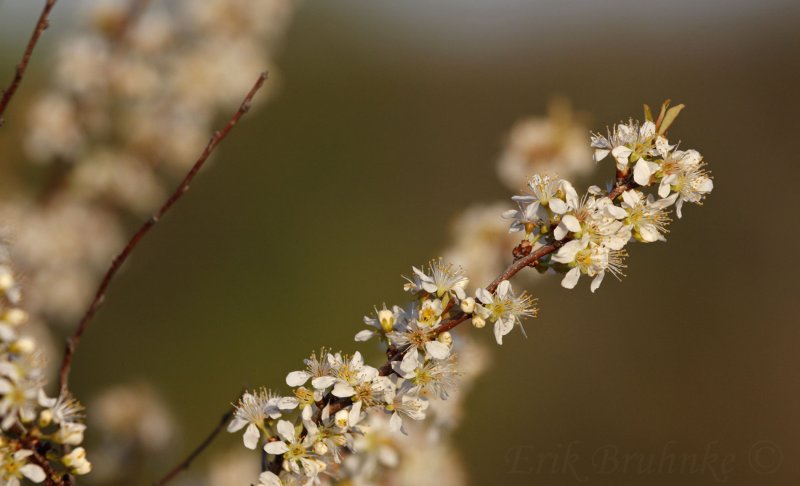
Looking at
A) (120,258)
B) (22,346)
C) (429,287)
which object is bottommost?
(22,346)

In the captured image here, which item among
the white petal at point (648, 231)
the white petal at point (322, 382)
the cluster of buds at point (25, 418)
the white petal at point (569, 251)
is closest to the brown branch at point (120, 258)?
the cluster of buds at point (25, 418)

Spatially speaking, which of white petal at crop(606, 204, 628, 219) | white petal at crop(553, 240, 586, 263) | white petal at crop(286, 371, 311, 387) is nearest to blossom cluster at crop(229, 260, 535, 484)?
white petal at crop(286, 371, 311, 387)

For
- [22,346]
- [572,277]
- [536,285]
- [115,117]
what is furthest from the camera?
[536,285]

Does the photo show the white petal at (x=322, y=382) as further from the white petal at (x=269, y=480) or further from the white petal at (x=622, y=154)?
the white petal at (x=622, y=154)

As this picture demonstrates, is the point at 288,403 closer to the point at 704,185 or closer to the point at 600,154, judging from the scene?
the point at 600,154

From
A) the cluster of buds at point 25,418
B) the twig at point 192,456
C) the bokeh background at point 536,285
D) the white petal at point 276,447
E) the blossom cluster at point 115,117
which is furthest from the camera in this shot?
the bokeh background at point 536,285

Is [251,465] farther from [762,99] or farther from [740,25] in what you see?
[740,25]

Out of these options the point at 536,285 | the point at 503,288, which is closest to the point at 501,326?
the point at 503,288
